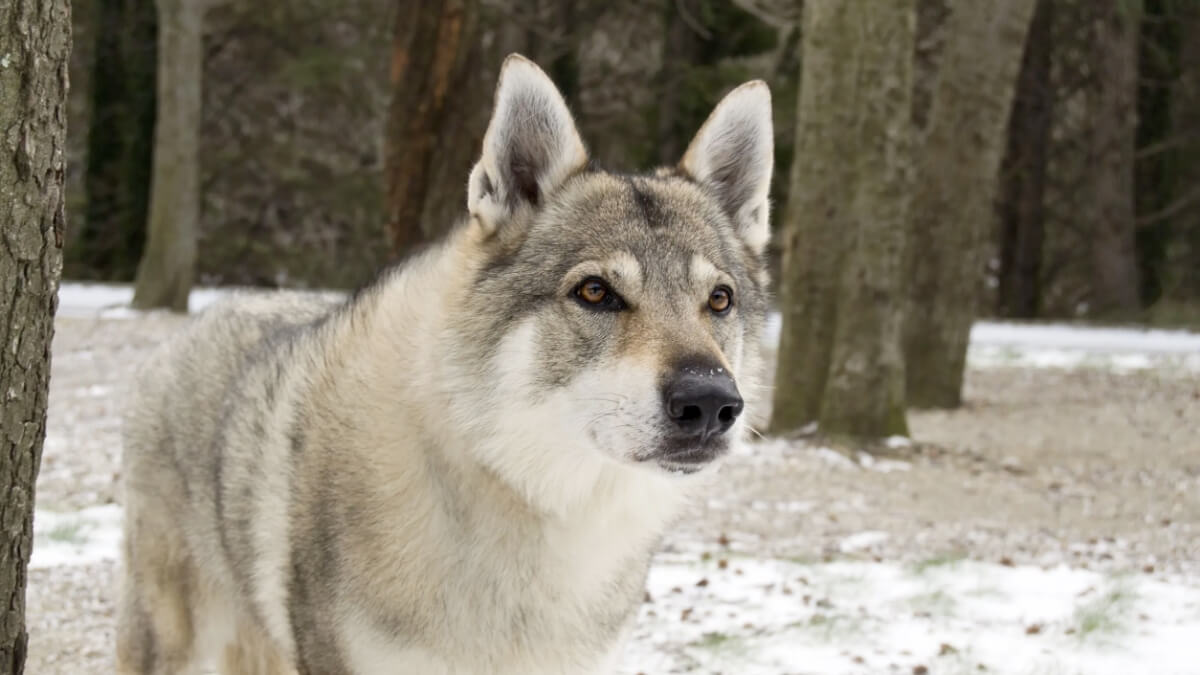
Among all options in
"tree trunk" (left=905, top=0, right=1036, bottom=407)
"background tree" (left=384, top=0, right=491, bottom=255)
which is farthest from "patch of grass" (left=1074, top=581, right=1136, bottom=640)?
"background tree" (left=384, top=0, right=491, bottom=255)

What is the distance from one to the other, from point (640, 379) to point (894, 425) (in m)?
7.51

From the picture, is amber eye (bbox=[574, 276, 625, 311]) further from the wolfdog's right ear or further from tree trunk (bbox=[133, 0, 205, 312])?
tree trunk (bbox=[133, 0, 205, 312])

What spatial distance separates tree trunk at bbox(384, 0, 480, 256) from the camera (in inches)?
472

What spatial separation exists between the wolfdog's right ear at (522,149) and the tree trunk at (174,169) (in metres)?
15.2

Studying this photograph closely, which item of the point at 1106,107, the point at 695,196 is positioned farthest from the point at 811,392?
the point at 1106,107

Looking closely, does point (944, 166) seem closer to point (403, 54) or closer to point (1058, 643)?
point (403, 54)

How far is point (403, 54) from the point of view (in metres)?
12.1

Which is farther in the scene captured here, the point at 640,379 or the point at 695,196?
the point at 695,196

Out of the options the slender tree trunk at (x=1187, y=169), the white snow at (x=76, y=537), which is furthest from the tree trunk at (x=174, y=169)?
the slender tree trunk at (x=1187, y=169)

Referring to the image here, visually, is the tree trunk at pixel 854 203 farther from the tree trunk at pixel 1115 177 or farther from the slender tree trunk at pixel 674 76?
the tree trunk at pixel 1115 177

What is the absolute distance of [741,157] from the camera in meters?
4.39

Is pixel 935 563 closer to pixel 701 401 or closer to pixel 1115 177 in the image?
pixel 701 401

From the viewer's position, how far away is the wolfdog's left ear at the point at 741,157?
4.21 metres

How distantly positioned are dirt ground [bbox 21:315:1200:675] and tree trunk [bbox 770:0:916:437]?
21.9 inches
